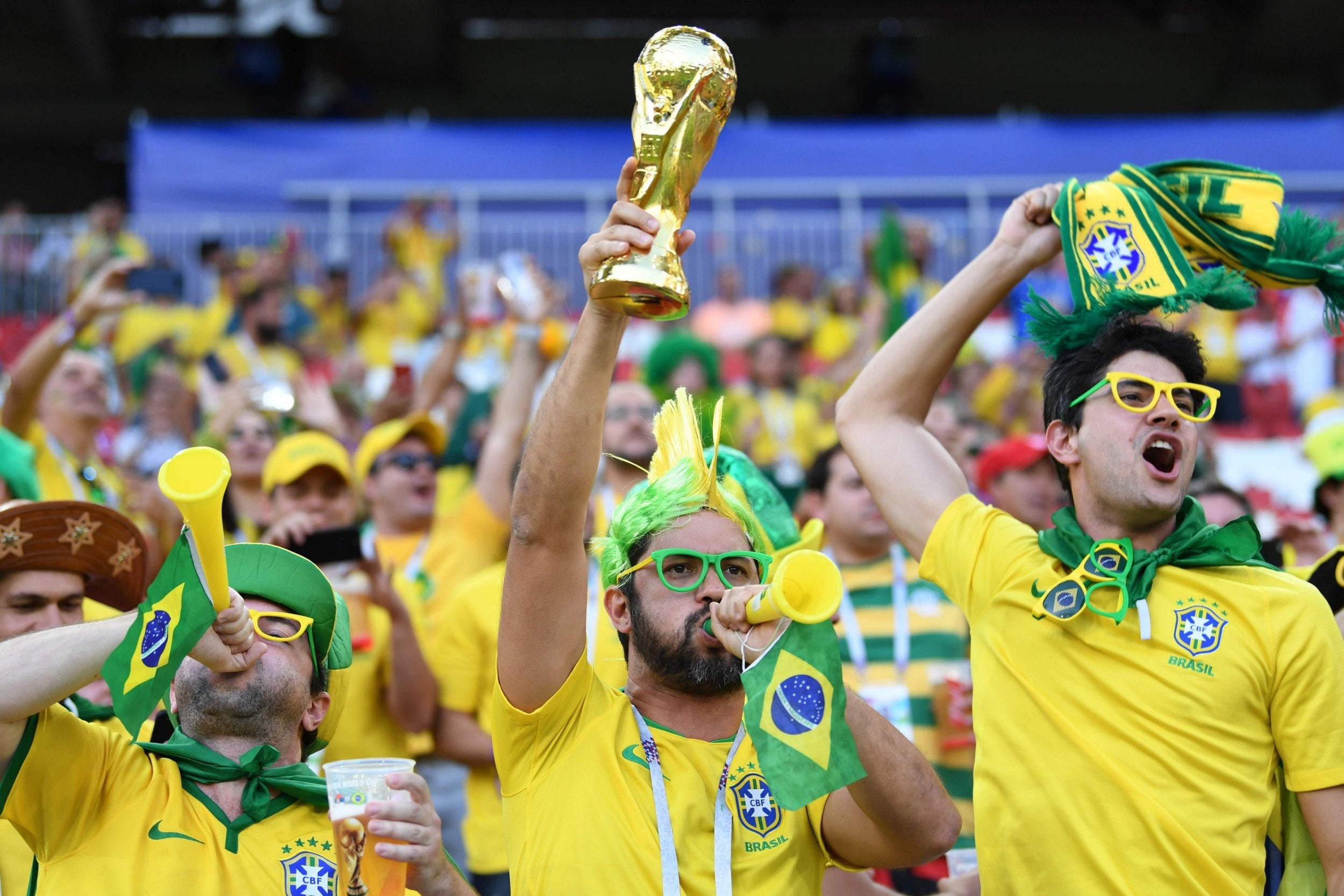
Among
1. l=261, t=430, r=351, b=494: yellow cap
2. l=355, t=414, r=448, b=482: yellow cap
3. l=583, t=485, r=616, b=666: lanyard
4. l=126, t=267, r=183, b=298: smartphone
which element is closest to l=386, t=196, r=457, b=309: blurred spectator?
l=126, t=267, r=183, b=298: smartphone

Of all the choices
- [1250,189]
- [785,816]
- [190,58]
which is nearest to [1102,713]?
[785,816]

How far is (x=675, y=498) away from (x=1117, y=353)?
1118mm

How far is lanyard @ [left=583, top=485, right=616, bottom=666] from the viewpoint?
481cm

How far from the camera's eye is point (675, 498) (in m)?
3.26

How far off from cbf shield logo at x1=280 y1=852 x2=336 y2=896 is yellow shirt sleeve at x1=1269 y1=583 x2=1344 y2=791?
2012mm

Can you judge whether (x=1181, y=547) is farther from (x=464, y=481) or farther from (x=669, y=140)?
(x=464, y=481)

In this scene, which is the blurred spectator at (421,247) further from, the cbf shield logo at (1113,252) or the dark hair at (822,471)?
the cbf shield logo at (1113,252)

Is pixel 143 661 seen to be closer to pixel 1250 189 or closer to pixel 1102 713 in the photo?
pixel 1102 713

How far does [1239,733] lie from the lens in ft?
9.96

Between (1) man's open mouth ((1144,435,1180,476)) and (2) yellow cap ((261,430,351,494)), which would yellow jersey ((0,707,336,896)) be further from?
(2) yellow cap ((261,430,351,494))

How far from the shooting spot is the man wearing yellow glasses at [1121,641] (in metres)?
3.01

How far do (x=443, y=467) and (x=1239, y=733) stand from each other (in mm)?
4994

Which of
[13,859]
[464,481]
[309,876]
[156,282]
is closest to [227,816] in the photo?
[309,876]

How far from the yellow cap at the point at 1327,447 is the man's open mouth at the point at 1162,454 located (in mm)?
2326
